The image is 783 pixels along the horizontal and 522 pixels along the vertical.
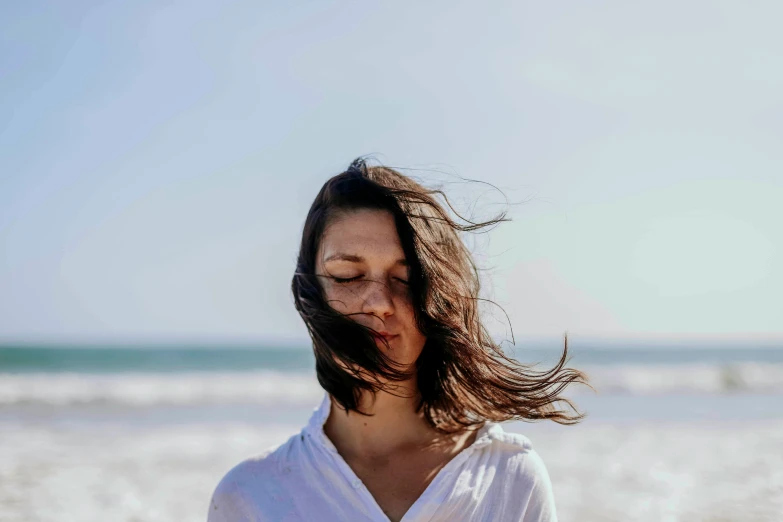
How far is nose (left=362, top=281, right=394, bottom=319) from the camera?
83.6 inches

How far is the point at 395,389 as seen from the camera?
2.24 meters

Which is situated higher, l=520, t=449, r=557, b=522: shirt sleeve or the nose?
the nose

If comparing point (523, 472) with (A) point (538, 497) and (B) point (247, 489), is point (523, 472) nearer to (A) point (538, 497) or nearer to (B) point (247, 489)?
(A) point (538, 497)

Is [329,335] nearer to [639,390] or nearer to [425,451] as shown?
[425,451]

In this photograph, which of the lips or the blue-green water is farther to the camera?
the blue-green water

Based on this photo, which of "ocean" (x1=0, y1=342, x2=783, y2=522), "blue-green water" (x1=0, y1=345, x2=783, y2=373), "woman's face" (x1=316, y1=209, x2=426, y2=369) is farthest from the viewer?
"blue-green water" (x1=0, y1=345, x2=783, y2=373)

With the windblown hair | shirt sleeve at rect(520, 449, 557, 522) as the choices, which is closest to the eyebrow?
the windblown hair

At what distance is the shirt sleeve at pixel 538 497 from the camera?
2.13 metres

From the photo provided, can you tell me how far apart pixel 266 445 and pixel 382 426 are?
7716 mm

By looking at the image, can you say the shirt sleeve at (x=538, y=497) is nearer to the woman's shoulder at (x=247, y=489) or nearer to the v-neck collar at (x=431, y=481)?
the v-neck collar at (x=431, y=481)

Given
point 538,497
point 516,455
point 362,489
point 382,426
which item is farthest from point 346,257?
point 538,497

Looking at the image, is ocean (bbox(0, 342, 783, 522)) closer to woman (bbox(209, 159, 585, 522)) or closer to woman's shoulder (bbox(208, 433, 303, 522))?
woman (bbox(209, 159, 585, 522))

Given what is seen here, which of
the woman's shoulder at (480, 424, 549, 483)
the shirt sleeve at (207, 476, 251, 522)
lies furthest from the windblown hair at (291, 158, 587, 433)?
the shirt sleeve at (207, 476, 251, 522)

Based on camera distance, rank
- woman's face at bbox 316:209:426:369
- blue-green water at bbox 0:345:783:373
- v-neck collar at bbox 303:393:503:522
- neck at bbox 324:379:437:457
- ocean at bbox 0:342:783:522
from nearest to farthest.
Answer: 1. v-neck collar at bbox 303:393:503:522
2. woman's face at bbox 316:209:426:369
3. neck at bbox 324:379:437:457
4. ocean at bbox 0:342:783:522
5. blue-green water at bbox 0:345:783:373
